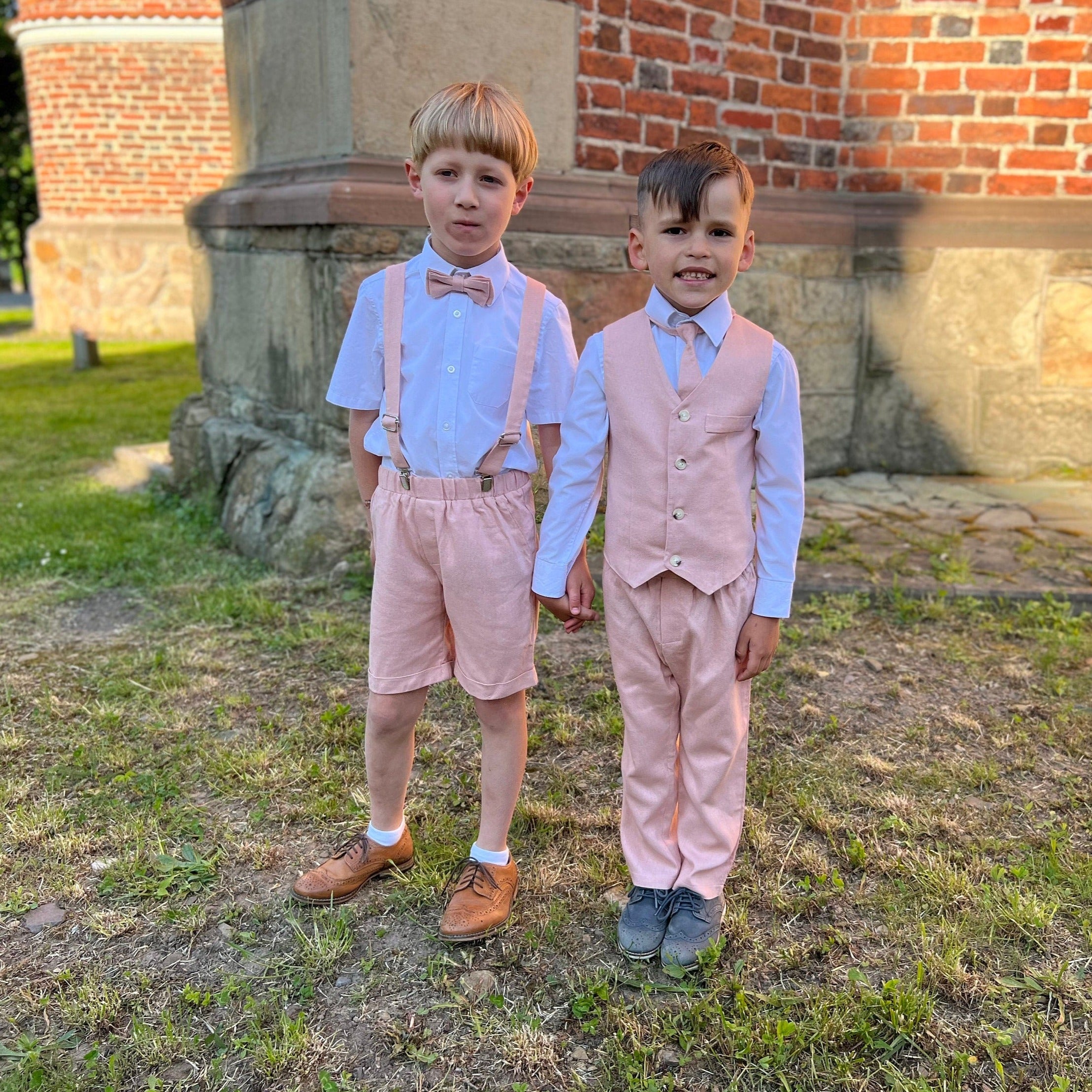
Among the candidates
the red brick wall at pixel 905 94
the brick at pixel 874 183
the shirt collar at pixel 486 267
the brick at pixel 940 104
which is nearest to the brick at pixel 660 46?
the red brick wall at pixel 905 94

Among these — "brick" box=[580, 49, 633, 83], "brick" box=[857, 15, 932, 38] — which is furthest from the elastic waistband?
"brick" box=[857, 15, 932, 38]

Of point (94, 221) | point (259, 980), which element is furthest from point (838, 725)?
point (94, 221)

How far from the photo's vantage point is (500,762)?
213 centimetres

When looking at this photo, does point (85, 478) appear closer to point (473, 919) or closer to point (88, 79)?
point (473, 919)

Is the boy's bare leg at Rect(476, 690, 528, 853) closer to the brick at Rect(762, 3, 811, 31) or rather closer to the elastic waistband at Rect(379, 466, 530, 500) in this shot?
A: the elastic waistband at Rect(379, 466, 530, 500)

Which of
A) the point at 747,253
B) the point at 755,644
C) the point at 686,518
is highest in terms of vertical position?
the point at 747,253

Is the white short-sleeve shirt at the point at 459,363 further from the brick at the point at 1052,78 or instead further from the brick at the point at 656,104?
the brick at the point at 1052,78

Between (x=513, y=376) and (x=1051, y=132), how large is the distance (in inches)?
164

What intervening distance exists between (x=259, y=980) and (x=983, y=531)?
348 centimetres

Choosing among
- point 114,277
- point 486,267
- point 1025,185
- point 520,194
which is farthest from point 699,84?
point 114,277

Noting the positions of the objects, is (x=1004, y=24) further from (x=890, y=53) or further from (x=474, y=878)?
(x=474, y=878)

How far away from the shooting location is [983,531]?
14.3 ft

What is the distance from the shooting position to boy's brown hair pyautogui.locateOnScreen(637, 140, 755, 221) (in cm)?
176

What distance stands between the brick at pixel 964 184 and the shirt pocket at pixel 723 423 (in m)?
3.85
